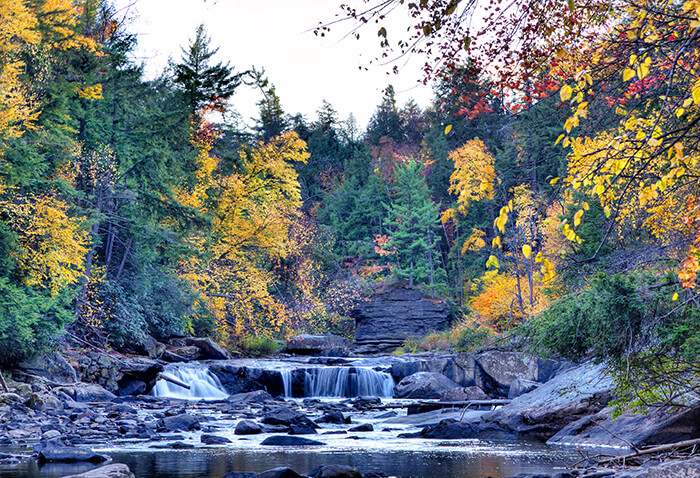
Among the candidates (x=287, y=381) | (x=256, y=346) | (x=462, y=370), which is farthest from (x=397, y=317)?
(x=287, y=381)

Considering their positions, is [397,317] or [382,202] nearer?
[397,317]

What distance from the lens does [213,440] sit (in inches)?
427

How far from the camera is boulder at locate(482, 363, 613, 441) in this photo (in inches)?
443

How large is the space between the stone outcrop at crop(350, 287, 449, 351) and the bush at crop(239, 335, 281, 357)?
790cm

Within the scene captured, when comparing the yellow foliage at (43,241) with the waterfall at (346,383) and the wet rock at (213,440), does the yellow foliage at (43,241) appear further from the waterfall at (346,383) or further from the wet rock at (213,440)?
the waterfall at (346,383)

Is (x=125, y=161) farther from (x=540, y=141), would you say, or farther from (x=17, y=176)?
(x=540, y=141)

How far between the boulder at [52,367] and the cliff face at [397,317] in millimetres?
20243

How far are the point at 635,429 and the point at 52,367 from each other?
46.9 ft

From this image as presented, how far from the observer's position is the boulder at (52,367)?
639 inches

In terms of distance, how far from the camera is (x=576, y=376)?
11938 millimetres

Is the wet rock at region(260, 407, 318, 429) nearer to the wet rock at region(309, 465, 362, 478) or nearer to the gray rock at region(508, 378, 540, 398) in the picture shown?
the wet rock at region(309, 465, 362, 478)

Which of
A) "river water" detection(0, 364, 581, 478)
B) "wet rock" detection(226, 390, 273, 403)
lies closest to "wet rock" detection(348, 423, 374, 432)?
"river water" detection(0, 364, 581, 478)

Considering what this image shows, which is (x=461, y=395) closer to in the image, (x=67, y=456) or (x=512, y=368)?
(x=512, y=368)

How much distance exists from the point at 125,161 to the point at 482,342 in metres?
15.5
